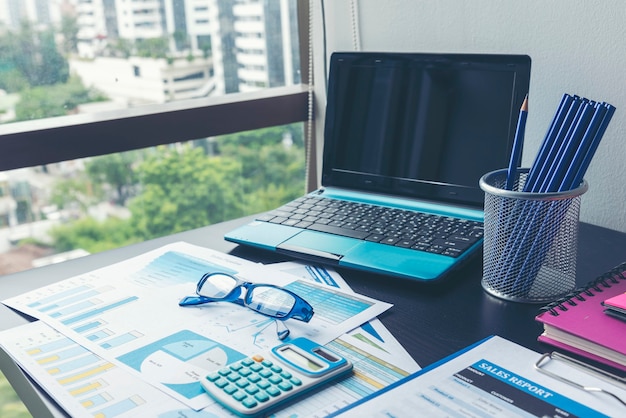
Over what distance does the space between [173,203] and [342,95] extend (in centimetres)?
121

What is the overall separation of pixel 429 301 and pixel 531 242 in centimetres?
13

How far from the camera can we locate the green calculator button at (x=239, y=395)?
59 cm

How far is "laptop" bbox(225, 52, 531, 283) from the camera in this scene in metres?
0.89

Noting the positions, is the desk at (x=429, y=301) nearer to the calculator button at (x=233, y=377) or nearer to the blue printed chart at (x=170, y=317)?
the blue printed chart at (x=170, y=317)

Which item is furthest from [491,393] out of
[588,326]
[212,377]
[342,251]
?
[342,251]

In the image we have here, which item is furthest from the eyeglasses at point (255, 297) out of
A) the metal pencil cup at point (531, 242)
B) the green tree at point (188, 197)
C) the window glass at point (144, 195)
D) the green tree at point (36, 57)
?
the green tree at point (188, 197)

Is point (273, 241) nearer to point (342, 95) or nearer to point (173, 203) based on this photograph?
point (342, 95)

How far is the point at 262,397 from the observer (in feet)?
1.92

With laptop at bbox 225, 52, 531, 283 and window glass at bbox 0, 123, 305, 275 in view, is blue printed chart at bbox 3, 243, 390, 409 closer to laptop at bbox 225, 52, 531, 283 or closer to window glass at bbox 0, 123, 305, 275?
laptop at bbox 225, 52, 531, 283

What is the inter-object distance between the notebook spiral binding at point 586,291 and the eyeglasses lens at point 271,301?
0.27 metres

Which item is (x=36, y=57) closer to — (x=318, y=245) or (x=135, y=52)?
(x=135, y=52)

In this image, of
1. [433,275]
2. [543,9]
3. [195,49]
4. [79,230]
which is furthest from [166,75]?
[433,275]

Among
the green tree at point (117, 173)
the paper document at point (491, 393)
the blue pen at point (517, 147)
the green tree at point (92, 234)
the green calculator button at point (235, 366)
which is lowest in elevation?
the green tree at point (92, 234)

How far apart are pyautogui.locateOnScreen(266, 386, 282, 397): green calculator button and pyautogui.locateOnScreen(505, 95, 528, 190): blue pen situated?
372mm
